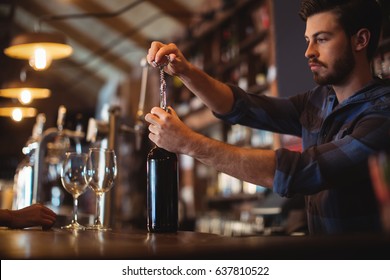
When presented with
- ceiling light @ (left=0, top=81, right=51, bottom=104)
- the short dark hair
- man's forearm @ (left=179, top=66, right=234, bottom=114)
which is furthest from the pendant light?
the short dark hair

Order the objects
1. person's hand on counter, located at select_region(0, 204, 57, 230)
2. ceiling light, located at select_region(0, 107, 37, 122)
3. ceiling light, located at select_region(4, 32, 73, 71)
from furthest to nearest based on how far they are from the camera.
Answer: ceiling light, located at select_region(0, 107, 37, 122)
ceiling light, located at select_region(4, 32, 73, 71)
person's hand on counter, located at select_region(0, 204, 57, 230)

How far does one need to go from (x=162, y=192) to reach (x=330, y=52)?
0.69m

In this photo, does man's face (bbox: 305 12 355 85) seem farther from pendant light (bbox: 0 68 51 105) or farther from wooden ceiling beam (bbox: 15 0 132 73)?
wooden ceiling beam (bbox: 15 0 132 73)

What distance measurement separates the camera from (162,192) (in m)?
1.45

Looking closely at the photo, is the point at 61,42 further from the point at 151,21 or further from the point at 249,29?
the point at 151,21

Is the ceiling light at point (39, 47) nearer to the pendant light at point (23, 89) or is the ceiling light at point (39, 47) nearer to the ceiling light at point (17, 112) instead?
the pendant light at point (23, 89)

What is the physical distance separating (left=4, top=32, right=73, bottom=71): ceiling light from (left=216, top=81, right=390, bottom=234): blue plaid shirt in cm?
194

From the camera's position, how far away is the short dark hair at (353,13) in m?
1.73

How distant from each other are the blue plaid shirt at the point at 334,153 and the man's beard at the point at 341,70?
0.08 m

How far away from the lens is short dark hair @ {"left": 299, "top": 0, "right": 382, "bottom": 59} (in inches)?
68.3

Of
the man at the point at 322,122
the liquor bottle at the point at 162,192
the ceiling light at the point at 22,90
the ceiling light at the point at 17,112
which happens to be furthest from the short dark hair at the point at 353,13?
the ceiling light at the point at 17,112

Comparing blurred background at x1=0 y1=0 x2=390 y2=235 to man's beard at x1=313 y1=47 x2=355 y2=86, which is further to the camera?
blurred background at x1=0 y1=0 x2=390 y2=235

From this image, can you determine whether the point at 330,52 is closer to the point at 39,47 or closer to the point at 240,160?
the point at 240,160
